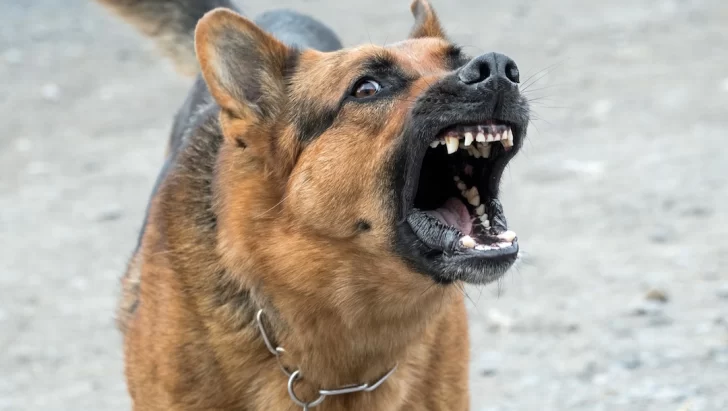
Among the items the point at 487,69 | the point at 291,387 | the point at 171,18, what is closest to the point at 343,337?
the point at 291,387

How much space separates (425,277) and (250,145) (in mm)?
853

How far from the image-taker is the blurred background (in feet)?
17.6

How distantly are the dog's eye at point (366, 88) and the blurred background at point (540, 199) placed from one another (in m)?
0.85

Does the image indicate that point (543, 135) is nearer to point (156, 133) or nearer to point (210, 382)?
point (156, 133)

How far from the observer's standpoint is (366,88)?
3498mm

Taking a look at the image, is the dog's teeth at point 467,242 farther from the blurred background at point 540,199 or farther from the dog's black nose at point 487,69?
the blurred background at point 540,199

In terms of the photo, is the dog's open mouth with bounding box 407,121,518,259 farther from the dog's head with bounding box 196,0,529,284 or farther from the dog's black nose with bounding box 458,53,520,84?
the dog's black nose with bounding box 458,53,520,84

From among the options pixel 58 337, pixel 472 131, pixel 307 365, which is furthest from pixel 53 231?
pixel 472 131

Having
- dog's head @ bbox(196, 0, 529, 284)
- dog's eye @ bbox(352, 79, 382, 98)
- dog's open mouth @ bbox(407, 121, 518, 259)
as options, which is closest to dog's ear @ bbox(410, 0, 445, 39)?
dog's head @ bbox(196, 0, 529, 284)

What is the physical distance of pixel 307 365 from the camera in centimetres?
355

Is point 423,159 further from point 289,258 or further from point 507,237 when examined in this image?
point 289,258

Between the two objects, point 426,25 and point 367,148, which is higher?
point 426,25

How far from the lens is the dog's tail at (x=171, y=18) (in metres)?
5.67

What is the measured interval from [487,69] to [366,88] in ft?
1.66
